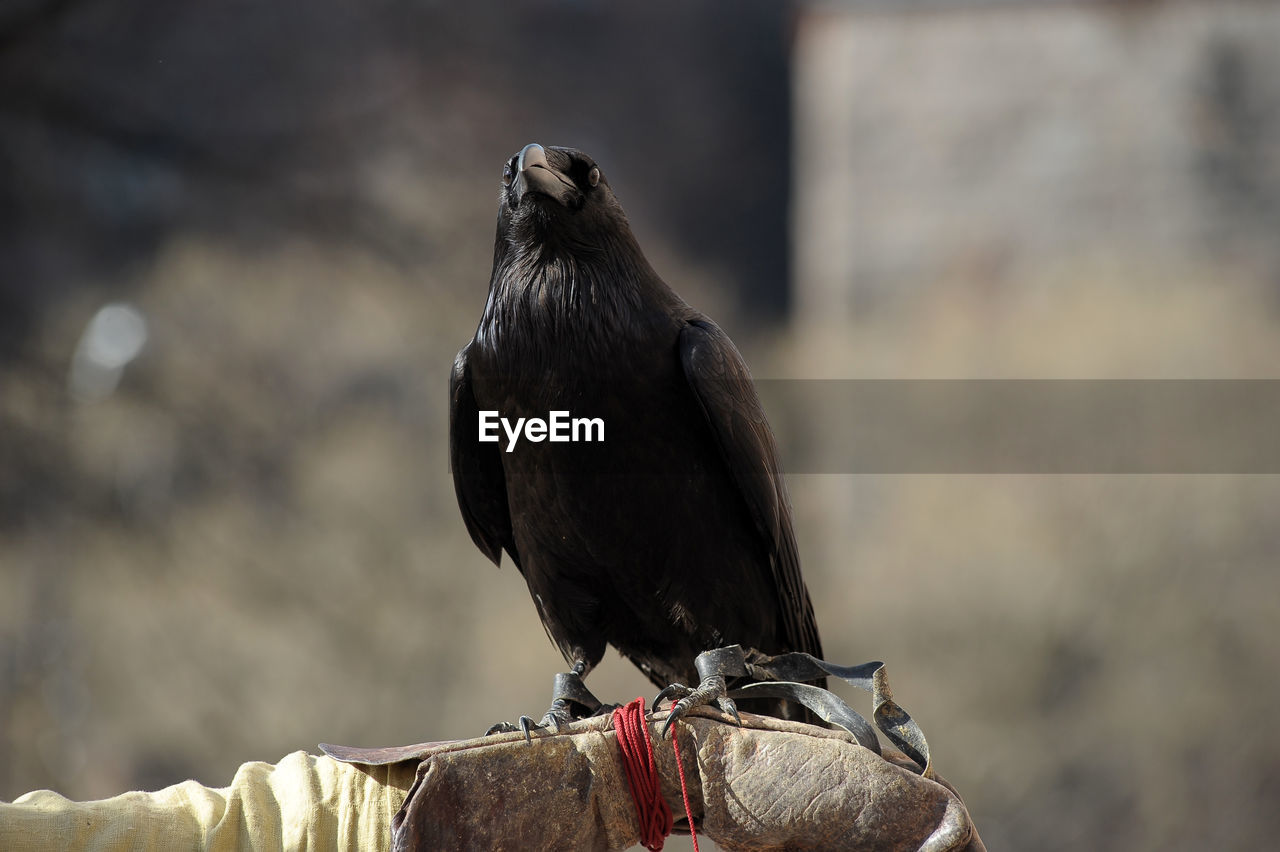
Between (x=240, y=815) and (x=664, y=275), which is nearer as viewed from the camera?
(x=240, y=815)

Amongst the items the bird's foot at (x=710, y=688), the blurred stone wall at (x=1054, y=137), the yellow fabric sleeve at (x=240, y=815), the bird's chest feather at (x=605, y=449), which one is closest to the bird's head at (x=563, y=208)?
the bird's chest feather at (x=605, y=449)

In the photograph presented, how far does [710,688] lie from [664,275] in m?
A: 3.46

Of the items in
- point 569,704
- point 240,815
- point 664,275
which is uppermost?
point 664,275

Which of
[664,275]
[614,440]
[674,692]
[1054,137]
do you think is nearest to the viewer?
[674,692]

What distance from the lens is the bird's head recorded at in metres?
1.74

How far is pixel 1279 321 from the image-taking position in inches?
171

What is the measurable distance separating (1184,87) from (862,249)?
1.52 meters

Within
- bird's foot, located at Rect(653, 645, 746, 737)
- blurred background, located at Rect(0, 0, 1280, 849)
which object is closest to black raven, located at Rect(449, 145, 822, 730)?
bird's foot, located at Rect(653, 645, 746, 737)

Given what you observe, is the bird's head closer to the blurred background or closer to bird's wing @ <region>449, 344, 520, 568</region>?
bird's wing @ <region>449, 344, 520, 568</region>

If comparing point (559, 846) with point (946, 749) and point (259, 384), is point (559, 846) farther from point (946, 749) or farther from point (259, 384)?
point (259, 384)

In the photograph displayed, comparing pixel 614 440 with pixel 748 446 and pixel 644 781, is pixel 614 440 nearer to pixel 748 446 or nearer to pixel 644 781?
pixel 748 446

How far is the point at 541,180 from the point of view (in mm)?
1704

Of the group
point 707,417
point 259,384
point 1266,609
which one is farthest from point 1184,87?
point 259,384

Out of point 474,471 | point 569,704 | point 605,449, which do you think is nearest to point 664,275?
point 474,471
